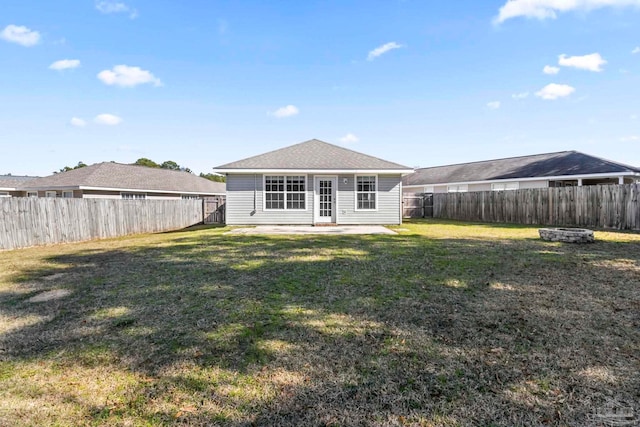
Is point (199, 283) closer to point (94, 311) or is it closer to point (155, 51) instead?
point (94, 311)

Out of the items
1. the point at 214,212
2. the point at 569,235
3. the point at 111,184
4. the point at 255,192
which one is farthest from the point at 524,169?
the point at 111,184

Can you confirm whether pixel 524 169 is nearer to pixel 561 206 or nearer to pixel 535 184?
pixel 535 184

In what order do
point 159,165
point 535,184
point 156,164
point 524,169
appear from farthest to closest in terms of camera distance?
point 159,165 → point 156,164 → point 524,169 → point 535,184

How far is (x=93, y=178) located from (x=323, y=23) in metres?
17.9

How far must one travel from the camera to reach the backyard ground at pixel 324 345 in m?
2.11

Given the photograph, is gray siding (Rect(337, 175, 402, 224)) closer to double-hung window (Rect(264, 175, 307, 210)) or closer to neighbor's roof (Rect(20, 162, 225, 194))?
double-hung window (Rect(264, 175, 307, 210))

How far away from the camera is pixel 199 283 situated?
17.4 feet

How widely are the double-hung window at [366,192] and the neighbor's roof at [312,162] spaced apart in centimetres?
72

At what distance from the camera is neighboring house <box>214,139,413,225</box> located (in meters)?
15.7

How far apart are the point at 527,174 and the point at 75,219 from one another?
25.2 meters

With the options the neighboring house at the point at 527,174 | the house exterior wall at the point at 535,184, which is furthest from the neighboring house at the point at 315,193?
Result: the house exterior wall at the point at 535,184

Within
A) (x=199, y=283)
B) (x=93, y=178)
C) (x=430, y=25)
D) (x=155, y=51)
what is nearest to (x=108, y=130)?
(x=93, y=178)

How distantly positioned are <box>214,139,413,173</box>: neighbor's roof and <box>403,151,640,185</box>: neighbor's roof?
11075 millimetres

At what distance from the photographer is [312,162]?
1605cm
